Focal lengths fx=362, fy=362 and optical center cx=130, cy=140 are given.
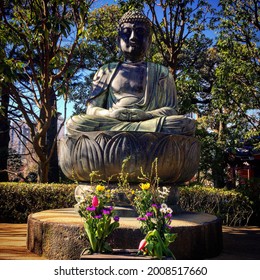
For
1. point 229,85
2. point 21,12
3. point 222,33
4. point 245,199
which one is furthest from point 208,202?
point 21,12

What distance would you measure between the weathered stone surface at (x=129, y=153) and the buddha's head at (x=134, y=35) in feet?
5.81

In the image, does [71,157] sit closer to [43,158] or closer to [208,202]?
[43,158]

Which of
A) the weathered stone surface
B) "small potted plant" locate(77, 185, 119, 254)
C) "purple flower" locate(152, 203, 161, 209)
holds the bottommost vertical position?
"small potted plant" locate(77, 185, 119, 254)

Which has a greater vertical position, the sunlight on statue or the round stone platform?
the sunlight on statue

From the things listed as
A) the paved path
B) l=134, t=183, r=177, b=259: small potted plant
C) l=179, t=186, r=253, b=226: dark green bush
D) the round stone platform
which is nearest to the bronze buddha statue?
the round stone platform

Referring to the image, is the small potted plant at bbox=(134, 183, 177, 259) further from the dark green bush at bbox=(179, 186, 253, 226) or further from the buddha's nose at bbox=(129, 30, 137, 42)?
the dark green bush at bbox=(179, 186, 253, 226)

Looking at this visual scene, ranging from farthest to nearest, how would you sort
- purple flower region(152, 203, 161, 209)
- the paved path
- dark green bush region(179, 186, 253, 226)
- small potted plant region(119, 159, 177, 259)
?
dark green bush region(179, 186, 253, 226), the paved path, purple flower region(152, 203, 161, 209), small potted plant region(119, 159, 177, 259)

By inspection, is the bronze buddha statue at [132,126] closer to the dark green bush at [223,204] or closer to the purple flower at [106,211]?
the purple flower at [106,211]

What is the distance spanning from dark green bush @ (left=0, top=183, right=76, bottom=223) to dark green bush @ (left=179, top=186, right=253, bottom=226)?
227 cm

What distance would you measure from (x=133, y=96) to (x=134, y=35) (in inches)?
36.8

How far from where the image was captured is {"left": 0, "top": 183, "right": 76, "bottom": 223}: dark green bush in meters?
6.77

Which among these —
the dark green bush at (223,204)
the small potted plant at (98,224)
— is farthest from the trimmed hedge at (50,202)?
the small potted plant at (98,224)

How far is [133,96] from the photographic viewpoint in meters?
4.84

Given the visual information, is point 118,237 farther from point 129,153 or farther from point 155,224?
point 129,153
